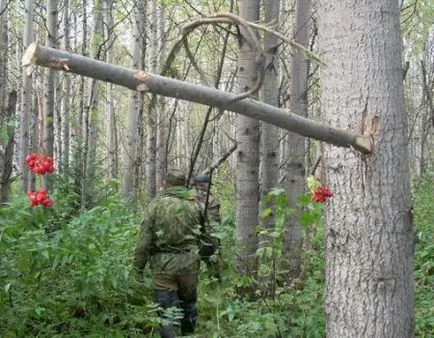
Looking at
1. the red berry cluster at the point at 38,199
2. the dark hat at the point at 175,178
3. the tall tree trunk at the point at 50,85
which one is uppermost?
the tall tree trunk at the point at 50,85

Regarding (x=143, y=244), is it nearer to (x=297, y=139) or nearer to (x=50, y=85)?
(x=297, y=139)

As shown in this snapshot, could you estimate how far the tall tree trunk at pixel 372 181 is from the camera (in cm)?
217

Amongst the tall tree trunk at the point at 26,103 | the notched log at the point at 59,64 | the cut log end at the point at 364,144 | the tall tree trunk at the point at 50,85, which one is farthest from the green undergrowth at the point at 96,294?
the tall tree trunk at the point at 26,103

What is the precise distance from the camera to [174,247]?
16.9ft

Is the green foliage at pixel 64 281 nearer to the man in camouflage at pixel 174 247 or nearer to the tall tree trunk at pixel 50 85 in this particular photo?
the man in camouflage at pixel 174 247

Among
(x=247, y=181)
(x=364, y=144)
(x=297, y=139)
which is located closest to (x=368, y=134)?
(x=364, y=144)

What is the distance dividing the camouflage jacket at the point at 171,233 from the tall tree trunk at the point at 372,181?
288 centimetres

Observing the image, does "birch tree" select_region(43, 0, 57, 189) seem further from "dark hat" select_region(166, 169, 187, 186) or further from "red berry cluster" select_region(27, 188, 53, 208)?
"red berry cluster" select_region(27, 188, 53, 208)

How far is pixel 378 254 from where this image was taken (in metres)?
2.17

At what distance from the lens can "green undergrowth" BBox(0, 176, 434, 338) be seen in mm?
4453

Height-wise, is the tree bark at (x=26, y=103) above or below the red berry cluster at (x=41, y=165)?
above

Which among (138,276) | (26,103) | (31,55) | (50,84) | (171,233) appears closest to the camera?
(31,55)

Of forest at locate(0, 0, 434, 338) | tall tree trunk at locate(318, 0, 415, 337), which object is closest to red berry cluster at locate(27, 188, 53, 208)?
forest at locate(0, 0, 434, 338)

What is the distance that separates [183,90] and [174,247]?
347 cm
